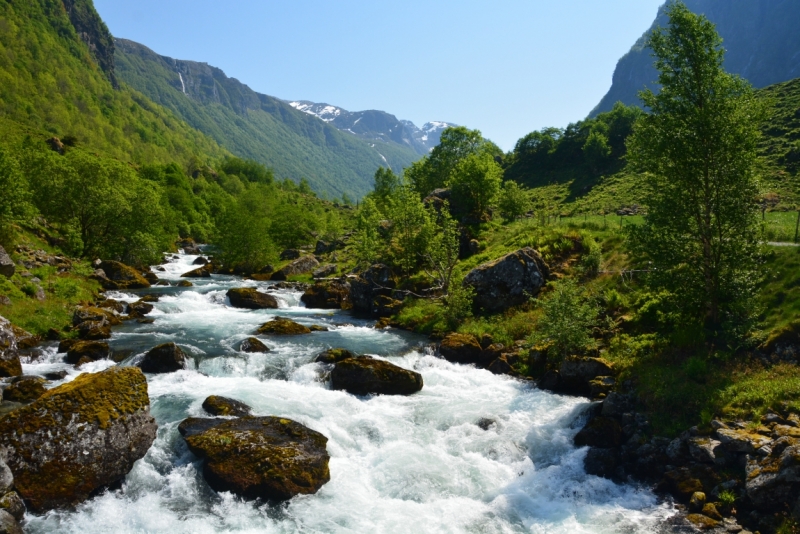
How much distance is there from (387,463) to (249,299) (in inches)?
1277

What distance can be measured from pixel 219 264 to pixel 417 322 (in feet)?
162

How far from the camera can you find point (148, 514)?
45.6ft

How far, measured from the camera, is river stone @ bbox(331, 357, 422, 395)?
80.4 ft

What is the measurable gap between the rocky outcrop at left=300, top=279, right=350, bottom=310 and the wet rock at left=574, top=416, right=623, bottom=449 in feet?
110

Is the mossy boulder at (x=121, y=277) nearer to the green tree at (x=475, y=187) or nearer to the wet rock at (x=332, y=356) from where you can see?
the wet rock at (x=332, y=356)

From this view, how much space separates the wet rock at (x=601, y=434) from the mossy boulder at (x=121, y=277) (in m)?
49.4

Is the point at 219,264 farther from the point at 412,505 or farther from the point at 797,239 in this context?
the point at 797,239

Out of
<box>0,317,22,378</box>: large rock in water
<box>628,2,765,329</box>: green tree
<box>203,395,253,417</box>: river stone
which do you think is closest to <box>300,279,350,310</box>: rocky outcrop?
<box>0,317,22,378</box>: large rock in water

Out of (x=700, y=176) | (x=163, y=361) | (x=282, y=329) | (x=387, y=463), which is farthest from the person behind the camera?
(x=282, y=329)

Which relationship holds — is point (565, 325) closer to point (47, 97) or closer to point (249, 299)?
point (249, 299)

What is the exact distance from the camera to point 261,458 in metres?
16.0

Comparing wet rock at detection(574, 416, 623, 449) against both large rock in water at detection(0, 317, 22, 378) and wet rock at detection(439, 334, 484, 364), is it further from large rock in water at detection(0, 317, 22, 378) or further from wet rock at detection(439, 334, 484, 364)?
large rock in water at detection(0, 317, 22, 378)

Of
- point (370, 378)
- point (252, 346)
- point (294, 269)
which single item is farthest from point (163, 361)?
point (294, 269)

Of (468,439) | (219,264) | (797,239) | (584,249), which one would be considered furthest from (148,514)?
(219,264)
